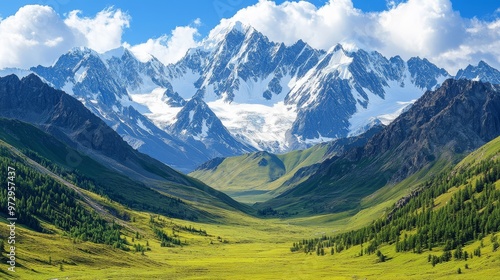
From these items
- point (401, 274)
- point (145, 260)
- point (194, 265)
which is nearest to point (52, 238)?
point (145, 260)

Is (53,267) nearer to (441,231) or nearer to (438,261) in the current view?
(438,261)

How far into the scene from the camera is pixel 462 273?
491 feet

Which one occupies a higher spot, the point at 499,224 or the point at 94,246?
the point at 499,224

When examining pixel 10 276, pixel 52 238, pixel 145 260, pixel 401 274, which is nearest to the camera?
pixel 10 276

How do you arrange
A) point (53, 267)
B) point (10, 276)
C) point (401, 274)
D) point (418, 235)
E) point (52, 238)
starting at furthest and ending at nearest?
point (418, 235) < point (52, 238) < point (401, 274) < point (53, 267) < point (10, 276)

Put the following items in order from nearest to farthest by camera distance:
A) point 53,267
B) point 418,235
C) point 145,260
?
point 53,267, point 145,260, point 418,235

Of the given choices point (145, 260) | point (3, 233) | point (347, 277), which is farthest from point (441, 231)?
point (3, 233)

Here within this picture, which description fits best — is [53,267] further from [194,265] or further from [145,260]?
[194,265]

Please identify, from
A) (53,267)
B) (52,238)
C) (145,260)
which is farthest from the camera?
(145,260)

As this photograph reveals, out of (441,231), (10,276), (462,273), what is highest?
(441,231)

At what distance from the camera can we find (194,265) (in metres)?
196

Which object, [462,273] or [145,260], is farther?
[145,260]

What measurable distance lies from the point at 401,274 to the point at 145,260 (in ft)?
249

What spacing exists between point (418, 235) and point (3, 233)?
4949 inches
